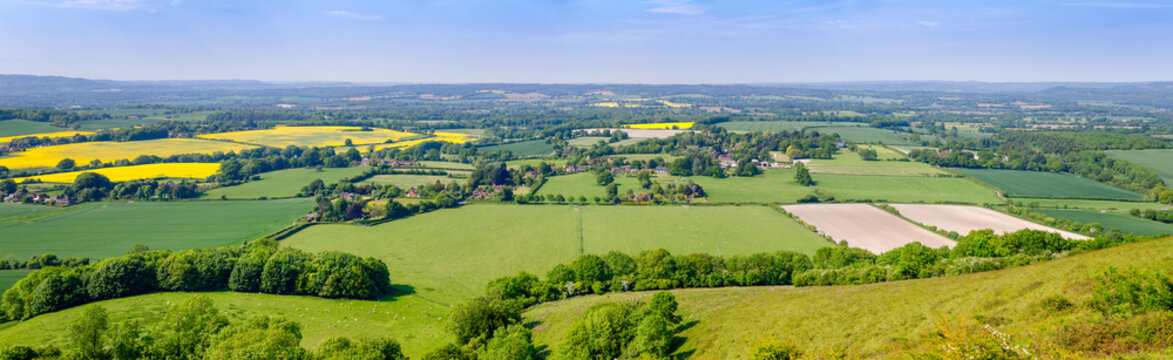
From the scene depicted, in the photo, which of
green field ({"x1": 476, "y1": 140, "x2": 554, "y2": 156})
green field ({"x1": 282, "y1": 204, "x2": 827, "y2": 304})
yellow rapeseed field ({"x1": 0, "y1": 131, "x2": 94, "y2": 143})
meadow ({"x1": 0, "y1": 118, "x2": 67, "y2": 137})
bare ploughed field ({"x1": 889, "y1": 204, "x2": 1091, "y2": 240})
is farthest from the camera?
green field ({"x1": 476, "y1": 140, "x2": 554, "y2": 156})

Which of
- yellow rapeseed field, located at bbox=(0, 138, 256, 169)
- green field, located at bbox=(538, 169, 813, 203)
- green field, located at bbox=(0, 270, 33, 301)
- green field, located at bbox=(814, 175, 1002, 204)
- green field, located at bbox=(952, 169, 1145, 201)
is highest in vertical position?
yellow rapeseed field, located at bbox=(0, 138, 256, 169)

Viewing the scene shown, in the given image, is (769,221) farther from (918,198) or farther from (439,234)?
(439,234)

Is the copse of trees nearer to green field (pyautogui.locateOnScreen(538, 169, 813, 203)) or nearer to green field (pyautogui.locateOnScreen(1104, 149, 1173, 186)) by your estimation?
green field (pyautogui.locateOnScreen(538, 169, 813, 203))

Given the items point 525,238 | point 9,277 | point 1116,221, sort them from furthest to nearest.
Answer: point 525,238
point 1116,221
point 9,277

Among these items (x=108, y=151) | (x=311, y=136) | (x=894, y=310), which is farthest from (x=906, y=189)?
(x=108, y=151)

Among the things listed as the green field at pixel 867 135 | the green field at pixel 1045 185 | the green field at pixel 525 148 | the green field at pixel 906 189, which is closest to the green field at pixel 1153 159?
the green field at pixel 1045 185

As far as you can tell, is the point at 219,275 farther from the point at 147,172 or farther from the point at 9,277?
the point at 147,172

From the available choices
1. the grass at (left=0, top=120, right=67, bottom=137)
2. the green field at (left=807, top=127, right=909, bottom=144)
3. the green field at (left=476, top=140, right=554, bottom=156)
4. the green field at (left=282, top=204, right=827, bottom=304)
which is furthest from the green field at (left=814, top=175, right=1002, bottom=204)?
the grass at (left=0, top=120, right=67, bottom=137)
